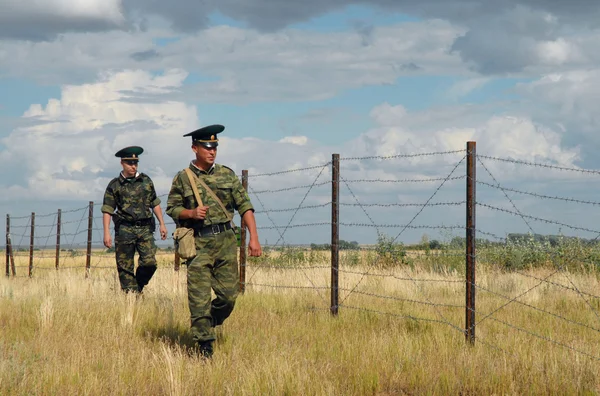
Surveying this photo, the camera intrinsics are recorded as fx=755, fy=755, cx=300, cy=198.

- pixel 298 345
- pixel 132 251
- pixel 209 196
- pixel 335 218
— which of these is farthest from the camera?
pixel 132 251

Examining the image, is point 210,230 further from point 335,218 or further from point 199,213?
point 335,218

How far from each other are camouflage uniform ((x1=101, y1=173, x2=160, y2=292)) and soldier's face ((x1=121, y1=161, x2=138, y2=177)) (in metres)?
0.09

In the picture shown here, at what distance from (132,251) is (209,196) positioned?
4.27 metres

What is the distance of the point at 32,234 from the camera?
950 inches

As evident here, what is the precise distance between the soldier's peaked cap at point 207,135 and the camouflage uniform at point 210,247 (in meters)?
0.28

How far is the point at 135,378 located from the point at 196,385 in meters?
0.63

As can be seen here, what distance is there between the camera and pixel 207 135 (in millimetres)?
7988

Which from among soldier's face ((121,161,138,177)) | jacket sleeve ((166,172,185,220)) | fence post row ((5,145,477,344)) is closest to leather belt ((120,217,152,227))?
soldier's face ((121,161,138,177))

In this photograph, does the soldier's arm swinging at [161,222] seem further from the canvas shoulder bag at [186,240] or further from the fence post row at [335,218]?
the canvas shoulder bag at [186,240]

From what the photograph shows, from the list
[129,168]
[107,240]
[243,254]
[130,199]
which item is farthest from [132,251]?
[243,254]

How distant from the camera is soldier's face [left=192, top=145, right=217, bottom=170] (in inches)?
315

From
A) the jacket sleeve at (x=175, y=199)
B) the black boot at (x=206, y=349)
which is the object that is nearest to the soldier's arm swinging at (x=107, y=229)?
the jacket sleeve at (x=175, y=199)

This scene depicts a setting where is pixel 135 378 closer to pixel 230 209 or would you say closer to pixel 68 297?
pixel 230 209

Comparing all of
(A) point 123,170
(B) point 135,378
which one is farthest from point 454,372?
(A) point 123,170
